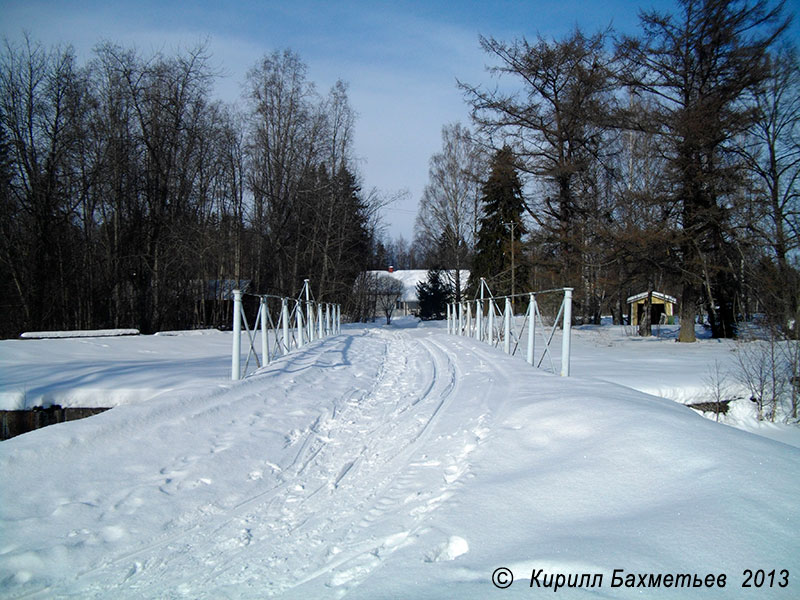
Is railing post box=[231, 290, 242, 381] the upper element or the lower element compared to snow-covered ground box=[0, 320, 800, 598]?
upper

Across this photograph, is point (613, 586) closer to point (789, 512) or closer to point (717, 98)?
point (789, 512)

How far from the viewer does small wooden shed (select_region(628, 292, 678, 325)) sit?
34.1 meters

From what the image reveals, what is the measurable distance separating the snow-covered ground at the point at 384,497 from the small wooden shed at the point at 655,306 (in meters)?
30.2

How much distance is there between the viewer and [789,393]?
905cm

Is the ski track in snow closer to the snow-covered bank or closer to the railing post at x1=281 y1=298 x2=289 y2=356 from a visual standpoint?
the snow-covered bank

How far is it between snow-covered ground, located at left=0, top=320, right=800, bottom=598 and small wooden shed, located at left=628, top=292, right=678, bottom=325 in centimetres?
3018

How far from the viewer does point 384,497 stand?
3.89 meters

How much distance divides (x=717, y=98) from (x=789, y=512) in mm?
18717

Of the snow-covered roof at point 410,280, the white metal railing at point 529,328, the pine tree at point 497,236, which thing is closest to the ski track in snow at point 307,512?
the white metal railing at point 529,328

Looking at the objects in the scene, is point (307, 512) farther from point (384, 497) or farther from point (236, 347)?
point (236, 347)

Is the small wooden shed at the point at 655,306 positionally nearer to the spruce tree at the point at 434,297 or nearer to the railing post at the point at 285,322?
the spruce tree at the point at 434,297

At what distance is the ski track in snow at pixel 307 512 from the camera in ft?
9.39

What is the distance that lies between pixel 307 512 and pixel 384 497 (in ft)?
1.88

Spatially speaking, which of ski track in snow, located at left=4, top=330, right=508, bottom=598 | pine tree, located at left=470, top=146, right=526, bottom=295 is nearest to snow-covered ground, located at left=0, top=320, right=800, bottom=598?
ski track in snow, located at left=4, top=330, right=508, bottom=598
